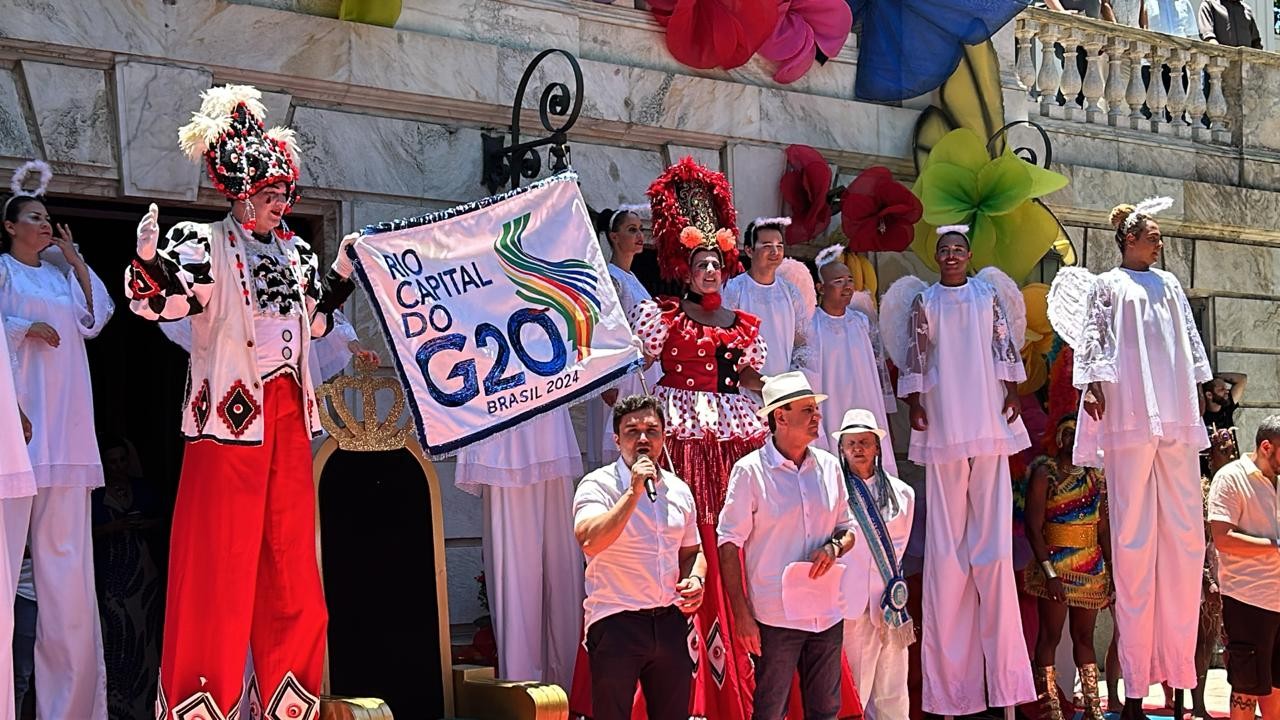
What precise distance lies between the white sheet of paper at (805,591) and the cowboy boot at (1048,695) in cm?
253

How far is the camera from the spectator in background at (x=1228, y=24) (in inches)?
472

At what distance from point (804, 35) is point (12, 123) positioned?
4209 millimetres

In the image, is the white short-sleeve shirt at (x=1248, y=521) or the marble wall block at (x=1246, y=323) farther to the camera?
the marble wall block at (x=1246, y=323)

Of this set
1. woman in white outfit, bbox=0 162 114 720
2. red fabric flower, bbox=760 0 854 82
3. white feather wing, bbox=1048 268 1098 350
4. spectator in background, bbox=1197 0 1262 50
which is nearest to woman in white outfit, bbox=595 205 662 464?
red fabric flower, bbox=760 0 854 82

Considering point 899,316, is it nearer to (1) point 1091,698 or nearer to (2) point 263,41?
(1) point 1091,698

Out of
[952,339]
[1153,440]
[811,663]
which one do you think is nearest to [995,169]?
[952,339]

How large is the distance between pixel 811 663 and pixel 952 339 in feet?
8.02

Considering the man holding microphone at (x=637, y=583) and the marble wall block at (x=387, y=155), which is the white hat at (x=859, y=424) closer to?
the man holding microphone at (x=637, y=583)

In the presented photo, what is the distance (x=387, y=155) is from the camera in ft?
24.5

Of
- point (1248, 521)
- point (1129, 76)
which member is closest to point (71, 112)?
point (1248, 521)

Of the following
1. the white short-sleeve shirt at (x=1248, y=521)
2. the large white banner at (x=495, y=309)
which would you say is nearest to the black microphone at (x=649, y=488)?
the large white banner at (x=495, y=309)

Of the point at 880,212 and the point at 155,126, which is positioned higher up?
the point at 155,126

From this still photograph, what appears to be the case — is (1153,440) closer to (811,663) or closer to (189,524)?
(811,663)

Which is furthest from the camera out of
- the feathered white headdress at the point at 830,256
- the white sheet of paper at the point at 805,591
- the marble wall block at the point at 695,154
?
the marble wall block at the point at 695,154
